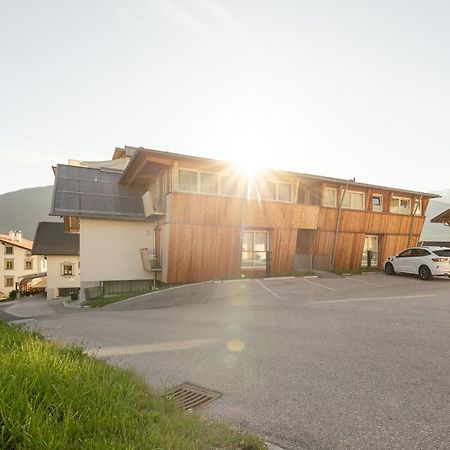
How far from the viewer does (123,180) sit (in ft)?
72.0

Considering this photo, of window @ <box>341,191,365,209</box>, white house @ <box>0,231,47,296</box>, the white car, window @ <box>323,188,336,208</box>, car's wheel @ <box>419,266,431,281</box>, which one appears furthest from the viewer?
white house @ <box>0,231,47,296</box>

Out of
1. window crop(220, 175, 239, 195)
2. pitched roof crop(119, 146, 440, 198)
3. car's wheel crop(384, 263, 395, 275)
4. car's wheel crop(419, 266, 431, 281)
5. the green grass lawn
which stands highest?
pitched roof crop(119, 146, 440, 198)

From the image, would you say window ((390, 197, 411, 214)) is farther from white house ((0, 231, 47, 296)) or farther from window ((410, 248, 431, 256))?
white house ((0, 231, 47, 296))

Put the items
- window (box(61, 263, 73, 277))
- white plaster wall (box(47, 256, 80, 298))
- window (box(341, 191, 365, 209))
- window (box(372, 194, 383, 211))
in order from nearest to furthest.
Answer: window (box(341, 191, 365, 209))
window (box(372, 194, 383, 211))
white plaster wall (box(47, 256, 80, 298))
window (box(61, 263, 73, 277))

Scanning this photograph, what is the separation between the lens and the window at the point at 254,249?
18.6 m

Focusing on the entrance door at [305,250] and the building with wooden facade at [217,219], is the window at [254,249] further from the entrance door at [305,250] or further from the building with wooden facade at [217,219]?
the entrance door at [305,250]

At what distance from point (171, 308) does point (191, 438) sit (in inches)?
391

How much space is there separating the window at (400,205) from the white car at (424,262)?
6.18 m

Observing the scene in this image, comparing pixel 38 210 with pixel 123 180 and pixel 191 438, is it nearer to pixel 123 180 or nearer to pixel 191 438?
pixel 123 180

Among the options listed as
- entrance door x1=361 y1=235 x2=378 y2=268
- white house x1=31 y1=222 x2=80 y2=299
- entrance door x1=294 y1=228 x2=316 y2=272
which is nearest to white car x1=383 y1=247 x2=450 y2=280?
entrance door x1=361 y1=235 x2=378 y2=268

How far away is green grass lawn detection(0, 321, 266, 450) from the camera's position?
264 cm

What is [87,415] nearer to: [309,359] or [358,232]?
[309,359]

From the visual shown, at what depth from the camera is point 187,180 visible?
16703 mm

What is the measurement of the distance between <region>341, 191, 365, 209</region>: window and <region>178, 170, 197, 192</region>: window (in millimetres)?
10553
